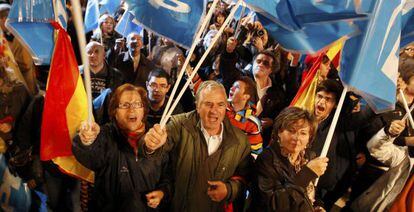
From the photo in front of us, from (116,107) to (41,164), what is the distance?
3.76ft

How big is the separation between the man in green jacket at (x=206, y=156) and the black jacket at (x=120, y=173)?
6.0 inches

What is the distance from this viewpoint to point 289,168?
2.91 metres

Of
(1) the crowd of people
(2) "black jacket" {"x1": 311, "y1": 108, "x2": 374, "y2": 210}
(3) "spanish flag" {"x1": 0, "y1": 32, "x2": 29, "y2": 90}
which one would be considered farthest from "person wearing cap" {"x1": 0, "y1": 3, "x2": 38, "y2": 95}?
(2) "black jacket" {"x1": 311, "y1": 108, "x2": 374, "y2": 210}

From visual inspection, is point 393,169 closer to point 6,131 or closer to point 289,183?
point 289,183

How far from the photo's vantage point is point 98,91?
179 inches

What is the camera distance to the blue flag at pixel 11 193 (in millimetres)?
3059

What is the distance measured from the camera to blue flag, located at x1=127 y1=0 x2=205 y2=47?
328 cm

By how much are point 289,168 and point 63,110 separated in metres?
1.53

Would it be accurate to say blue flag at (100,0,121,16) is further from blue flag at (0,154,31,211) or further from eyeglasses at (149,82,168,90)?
blue flag at (0,154,31,211)

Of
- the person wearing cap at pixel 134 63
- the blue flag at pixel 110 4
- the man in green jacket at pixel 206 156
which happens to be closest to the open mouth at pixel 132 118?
the man in green jacket at pixel 206 156

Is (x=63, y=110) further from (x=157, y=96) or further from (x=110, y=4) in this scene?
(x=110, y=4)

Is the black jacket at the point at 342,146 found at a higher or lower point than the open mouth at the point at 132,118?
lower

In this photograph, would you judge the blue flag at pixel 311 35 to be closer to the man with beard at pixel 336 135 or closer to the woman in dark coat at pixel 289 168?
the woman in dark coat at pixel 289 168

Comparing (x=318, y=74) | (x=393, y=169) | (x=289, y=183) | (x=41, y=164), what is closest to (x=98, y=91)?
(x=41, y=164)
